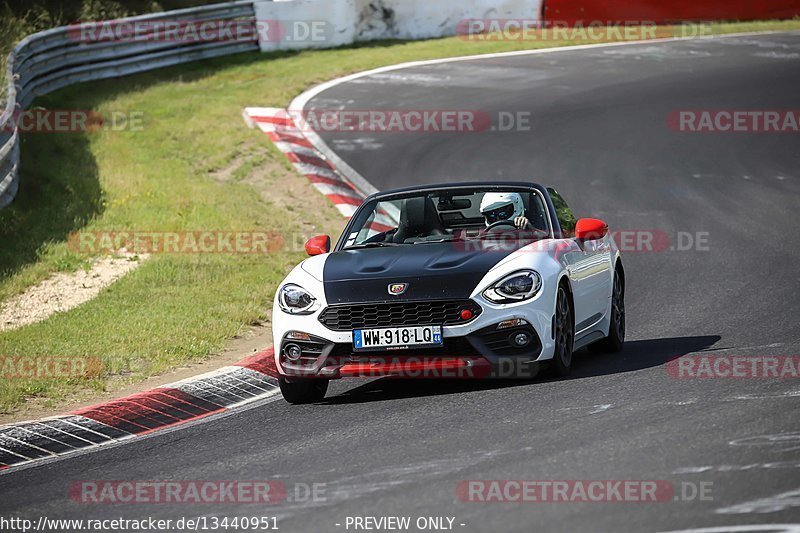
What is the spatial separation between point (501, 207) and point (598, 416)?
297cm

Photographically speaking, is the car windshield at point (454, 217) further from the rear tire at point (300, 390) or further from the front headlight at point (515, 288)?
the rear tire at point (300, 390)

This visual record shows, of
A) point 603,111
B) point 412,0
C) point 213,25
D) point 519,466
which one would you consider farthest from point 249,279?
point 412,0

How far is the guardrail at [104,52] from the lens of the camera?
2058 cm

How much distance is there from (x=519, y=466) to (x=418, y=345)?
2138 millimetres

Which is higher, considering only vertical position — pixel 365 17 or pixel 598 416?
pixel 365 17

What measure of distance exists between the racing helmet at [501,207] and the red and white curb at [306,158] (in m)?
4.37

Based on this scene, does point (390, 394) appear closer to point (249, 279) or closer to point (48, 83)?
point (249, 279)

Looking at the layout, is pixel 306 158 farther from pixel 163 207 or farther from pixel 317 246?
pixel 317 246

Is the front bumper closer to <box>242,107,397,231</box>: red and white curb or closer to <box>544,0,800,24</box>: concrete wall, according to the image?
<box>242,107,397,231</box>: red and white curb

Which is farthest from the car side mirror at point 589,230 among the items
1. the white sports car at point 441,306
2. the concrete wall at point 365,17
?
the concrete wall at point 365,17

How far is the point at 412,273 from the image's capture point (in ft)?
26.4

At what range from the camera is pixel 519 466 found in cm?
575

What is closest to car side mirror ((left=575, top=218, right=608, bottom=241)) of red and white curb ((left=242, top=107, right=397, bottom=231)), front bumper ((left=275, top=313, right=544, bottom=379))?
front bumper ((left=275, top=313, right=544, bottom=379))

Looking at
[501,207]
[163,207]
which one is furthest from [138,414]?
[163,207]
